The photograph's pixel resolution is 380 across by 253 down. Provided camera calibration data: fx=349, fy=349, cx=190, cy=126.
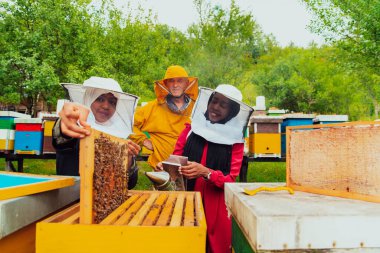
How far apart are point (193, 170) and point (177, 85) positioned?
1.68 metres

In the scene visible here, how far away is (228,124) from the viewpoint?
2.74 metres

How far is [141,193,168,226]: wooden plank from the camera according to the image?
4.01 feet

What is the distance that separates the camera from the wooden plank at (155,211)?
122 cm

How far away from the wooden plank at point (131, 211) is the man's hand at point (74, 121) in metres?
0.33

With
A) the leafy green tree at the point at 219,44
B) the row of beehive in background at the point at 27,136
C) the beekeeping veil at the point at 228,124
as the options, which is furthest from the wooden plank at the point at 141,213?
the leafy green tree at the point at 219,44

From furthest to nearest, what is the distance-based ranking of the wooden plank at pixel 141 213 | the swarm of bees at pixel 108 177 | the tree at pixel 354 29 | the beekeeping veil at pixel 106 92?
the tree at pixel 354 29, the beekeeping veil at pixel 106 92, the swarm of bees at pixel 108 177, the wooden plank at pixel 141 213

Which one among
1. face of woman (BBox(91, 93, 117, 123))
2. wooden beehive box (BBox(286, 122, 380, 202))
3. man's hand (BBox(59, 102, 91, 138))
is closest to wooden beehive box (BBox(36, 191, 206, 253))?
man's hand (BBox(59, 102, 91, 138))

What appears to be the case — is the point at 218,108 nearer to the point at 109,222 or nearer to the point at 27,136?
the point at 109,222

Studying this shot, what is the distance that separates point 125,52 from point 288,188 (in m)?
16.8

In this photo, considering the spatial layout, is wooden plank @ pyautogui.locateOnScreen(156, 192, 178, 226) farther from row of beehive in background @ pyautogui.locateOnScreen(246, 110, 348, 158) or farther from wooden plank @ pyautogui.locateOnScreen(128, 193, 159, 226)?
row of beehive in background @ pyautogui.locateOnScreen(246, 110, 348, 158)

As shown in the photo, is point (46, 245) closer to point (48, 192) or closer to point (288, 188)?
point (48, 192)

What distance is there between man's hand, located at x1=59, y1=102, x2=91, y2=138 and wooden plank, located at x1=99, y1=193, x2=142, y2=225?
313mm

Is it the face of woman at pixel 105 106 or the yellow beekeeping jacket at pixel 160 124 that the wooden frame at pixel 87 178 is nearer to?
the face of woman at pixel 105 106

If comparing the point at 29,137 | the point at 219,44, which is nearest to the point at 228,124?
the point at 29,137
